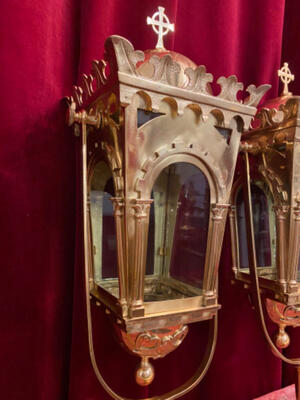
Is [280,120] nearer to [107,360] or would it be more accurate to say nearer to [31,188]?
[31,188]

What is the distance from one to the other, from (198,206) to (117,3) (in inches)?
25.6

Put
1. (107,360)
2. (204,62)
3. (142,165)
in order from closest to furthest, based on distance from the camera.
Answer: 1. (142,165)
2. (107,360)
3. (204,62)

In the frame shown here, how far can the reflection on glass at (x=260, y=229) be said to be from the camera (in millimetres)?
991

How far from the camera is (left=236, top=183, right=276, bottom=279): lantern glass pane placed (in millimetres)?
984

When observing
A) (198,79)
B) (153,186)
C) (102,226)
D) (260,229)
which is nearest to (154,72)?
(198,79)

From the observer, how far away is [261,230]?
102 cm

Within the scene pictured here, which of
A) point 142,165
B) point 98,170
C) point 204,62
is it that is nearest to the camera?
point 142,165

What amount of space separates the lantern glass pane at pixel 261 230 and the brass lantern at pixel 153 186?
265 millimetres

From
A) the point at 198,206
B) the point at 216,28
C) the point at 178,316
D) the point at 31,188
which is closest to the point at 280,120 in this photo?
the point at 198,206

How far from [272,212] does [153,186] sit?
417 millimetres

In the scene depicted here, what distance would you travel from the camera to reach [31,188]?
0.85 m

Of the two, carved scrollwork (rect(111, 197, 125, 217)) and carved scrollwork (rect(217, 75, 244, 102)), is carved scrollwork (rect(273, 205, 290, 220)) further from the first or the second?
carved scrollwork (rect(111, 197, 125, 217))

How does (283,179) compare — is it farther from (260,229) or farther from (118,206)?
(118,206)

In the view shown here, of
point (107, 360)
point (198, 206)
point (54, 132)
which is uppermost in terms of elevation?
point (54, 132)
